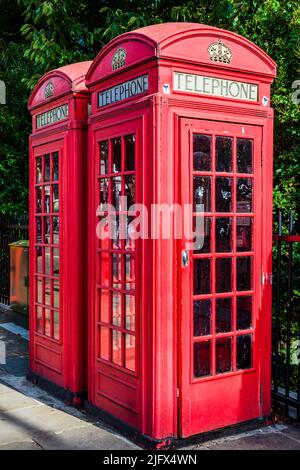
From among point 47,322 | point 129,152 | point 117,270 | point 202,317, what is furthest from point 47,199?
point 202,317

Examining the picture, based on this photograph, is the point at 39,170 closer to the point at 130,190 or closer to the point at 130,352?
the point at 130,190

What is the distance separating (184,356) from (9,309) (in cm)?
621

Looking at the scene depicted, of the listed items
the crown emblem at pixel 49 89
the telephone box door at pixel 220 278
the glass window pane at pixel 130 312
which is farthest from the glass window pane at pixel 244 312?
the crown emblem at pixel 49 89

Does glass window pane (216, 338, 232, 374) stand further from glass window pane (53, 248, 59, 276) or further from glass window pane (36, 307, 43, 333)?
glass window pane (36, 307, 43, 333)

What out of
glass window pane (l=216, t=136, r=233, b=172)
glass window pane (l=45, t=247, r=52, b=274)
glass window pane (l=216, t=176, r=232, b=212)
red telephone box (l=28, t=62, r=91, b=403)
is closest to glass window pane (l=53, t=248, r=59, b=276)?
red telephone box (l=28, t=62, r=91, b=403)

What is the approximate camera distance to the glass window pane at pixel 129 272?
4039 mm

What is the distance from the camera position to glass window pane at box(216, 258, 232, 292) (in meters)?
3.99

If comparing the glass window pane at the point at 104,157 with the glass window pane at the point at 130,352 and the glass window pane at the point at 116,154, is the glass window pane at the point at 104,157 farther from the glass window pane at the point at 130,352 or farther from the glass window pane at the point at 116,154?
the glass window pane at the point at 130,352

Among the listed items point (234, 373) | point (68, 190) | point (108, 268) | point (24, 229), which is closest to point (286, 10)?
point (68, 190)

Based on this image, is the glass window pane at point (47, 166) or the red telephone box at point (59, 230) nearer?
the red telephone box at point (59, 230)

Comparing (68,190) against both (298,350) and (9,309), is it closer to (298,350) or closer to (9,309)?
(298,350)

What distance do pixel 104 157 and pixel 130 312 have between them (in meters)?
1.28

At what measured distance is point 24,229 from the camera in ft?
29.9
